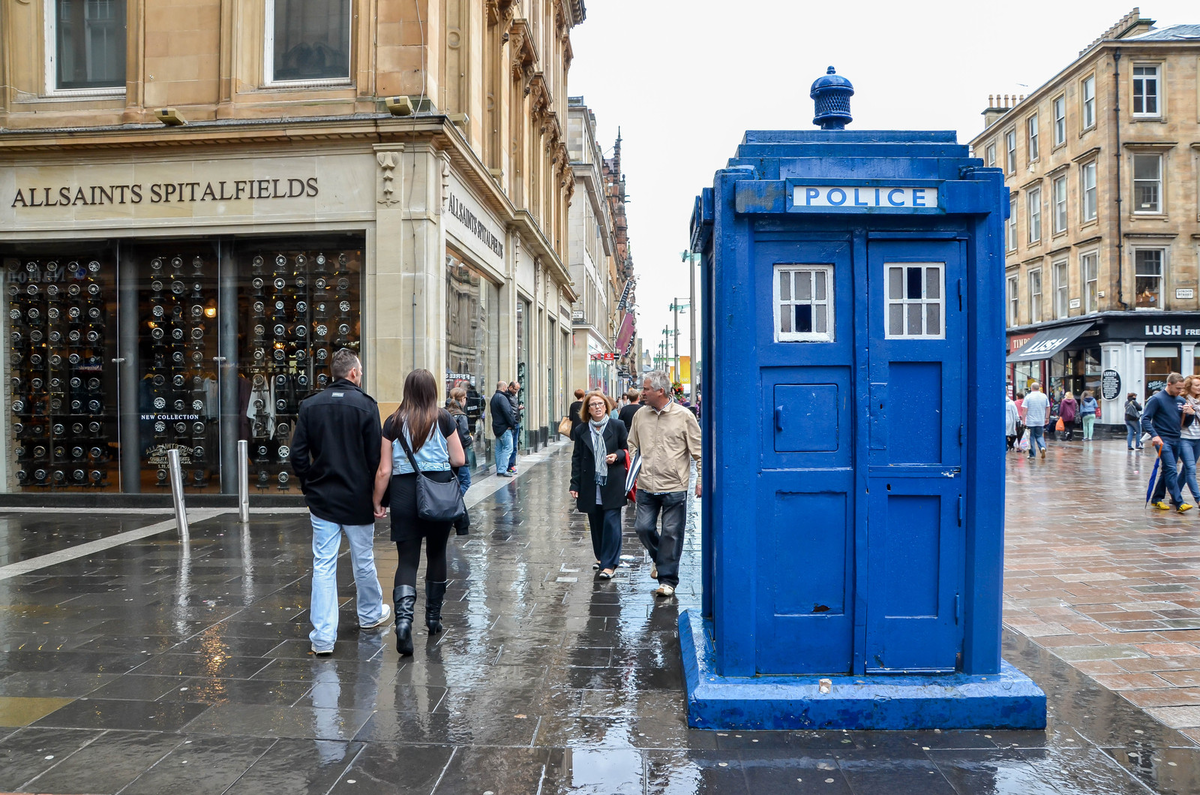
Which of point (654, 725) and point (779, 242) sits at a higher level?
point (779, 242)

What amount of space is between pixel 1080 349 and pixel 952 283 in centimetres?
3484

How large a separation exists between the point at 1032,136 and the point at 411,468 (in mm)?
40925

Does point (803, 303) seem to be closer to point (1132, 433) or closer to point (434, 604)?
point (434, 604)

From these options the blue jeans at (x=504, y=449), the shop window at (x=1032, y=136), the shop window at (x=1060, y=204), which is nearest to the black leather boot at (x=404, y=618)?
the blue jeans at (x=504, y=449)

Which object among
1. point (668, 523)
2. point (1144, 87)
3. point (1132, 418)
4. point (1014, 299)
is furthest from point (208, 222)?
point (1014, 299)

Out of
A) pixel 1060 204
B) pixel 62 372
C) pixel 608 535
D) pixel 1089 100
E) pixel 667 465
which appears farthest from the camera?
pixel 1060 204

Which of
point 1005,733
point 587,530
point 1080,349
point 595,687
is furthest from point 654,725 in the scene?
point 1080,349

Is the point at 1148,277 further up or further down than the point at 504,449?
further up

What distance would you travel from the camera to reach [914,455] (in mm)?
4398

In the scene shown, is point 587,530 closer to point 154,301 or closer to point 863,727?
point 863,727

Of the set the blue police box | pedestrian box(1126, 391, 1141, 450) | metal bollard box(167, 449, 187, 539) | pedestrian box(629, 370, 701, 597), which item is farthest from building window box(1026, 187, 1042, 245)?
the blue police box

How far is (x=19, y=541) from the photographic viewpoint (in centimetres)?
991

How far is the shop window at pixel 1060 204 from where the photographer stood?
3675 cm

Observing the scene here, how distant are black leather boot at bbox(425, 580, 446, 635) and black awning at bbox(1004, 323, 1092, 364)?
3426cm
